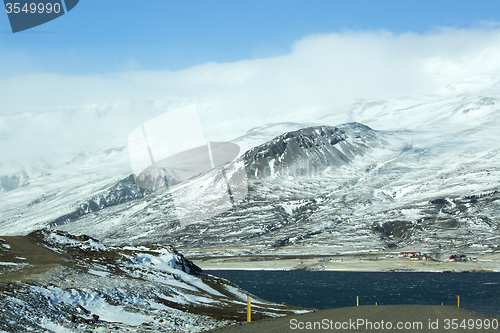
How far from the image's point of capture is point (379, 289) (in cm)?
12756

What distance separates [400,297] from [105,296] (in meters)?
91.2

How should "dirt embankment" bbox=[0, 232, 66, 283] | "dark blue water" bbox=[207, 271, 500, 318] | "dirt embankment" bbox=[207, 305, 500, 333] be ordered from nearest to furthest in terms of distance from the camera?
"dirt embankment" bbox=[207, 305, 500, 333] < "dirt embankment" bbox=[0, 232, 66, 283] < "dark blue water" bbox=[207, 271, 500, 318]

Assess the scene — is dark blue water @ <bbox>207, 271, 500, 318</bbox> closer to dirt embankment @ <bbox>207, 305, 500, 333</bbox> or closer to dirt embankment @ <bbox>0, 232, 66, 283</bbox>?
dirt embankment @ <bbox>207, 305, 500, 333</bbox>

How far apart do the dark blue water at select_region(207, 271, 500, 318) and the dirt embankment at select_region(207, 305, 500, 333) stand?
5783 cm

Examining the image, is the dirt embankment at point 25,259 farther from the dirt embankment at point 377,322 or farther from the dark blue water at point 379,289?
the dark blue water at point 379,289

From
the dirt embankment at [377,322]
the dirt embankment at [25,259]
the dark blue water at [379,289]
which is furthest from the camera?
the dark blue water at [379,289]

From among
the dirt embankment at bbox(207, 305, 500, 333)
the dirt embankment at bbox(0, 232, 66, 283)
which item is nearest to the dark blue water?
the dirt embankment at bbox(207, 305, 500, 333)

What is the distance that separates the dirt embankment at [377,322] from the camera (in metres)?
23.5

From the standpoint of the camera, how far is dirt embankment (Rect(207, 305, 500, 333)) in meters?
23.5

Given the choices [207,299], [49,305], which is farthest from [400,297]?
[49,305]

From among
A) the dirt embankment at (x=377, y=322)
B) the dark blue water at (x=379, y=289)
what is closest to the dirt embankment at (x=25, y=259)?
the dirt embankment at (x=377, y=322)

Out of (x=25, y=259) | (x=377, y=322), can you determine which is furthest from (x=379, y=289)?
(x=377, y=322)

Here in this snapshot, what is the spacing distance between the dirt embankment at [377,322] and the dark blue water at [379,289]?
5783 cm

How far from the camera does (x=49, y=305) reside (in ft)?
91.6
